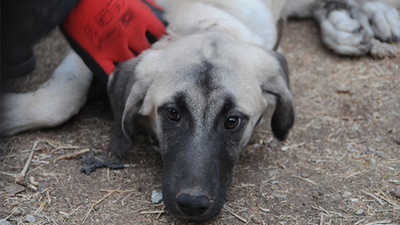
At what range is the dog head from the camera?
2336mm

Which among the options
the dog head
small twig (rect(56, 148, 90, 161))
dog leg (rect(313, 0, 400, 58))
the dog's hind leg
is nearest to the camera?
the dog head

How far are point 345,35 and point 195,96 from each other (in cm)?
212

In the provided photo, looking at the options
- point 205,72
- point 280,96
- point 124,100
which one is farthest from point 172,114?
point 280,96

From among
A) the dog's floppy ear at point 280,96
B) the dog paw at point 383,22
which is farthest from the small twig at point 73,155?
the dog paw at point 383,22

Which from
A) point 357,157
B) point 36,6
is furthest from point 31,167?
point 357,157

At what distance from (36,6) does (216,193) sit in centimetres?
161

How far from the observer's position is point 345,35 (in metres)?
4.09

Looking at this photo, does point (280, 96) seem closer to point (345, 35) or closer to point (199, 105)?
point (199, 105)

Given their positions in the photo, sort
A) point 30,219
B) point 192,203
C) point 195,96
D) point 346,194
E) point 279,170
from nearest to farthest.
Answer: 1. point 192,203
2. point 30,219
3. point 195,96
4. point 346,194
5. point 279,170

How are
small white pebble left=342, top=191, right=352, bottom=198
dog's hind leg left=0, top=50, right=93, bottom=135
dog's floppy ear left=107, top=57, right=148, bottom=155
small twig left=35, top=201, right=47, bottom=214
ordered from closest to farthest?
small twig left=35, top=201, right=47, bottom=214, small white pebble left=342, top=191, right=352, bottom=198, dog's floppy ear left=107, top=57, right=148, bottom=155, dog's hind leg left=0, top=50, right=93, bottom=135

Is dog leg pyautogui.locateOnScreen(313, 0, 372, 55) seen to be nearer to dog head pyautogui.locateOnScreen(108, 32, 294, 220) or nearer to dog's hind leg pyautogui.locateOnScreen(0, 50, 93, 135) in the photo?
dog head pyautogui.locateOnScreen(108, 32, 294, 220)

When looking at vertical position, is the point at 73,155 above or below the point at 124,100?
below

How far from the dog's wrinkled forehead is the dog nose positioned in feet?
1.59

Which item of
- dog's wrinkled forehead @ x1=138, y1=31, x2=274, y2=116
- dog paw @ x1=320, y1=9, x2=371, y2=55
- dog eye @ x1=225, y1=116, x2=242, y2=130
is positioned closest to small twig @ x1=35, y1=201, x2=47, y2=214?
dog's wrinkled forehead @ x1=138, y1=31, x2=274, y2=116
